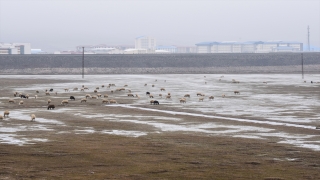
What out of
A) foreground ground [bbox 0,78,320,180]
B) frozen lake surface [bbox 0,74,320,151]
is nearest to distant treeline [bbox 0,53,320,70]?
frozen lake surface [bbox 0,74,320,151]

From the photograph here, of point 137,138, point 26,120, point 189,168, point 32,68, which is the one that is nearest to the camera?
point 189,168

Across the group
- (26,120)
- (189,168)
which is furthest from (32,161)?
(26,120)

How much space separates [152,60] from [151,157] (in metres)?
133

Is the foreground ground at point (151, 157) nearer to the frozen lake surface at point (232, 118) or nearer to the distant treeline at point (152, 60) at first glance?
the frozen lake surface at point (232, 118)

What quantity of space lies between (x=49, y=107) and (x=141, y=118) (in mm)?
8741

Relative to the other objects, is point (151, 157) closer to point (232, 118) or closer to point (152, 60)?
point (232, 118)

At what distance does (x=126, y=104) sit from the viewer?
51.5 m

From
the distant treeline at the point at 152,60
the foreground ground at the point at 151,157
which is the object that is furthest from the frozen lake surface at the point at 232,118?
the distant treeline at the point at 152,60

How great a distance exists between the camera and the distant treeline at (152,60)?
486ft

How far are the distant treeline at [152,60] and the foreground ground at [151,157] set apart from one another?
116192 millimetres

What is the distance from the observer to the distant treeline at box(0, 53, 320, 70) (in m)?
148

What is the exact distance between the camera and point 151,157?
24.6 metres

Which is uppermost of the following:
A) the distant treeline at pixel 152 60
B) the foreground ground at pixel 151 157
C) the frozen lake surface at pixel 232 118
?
the distant treeline at pixel 152 60

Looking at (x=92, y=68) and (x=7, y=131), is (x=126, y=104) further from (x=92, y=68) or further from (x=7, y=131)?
(x=92, y=68)
